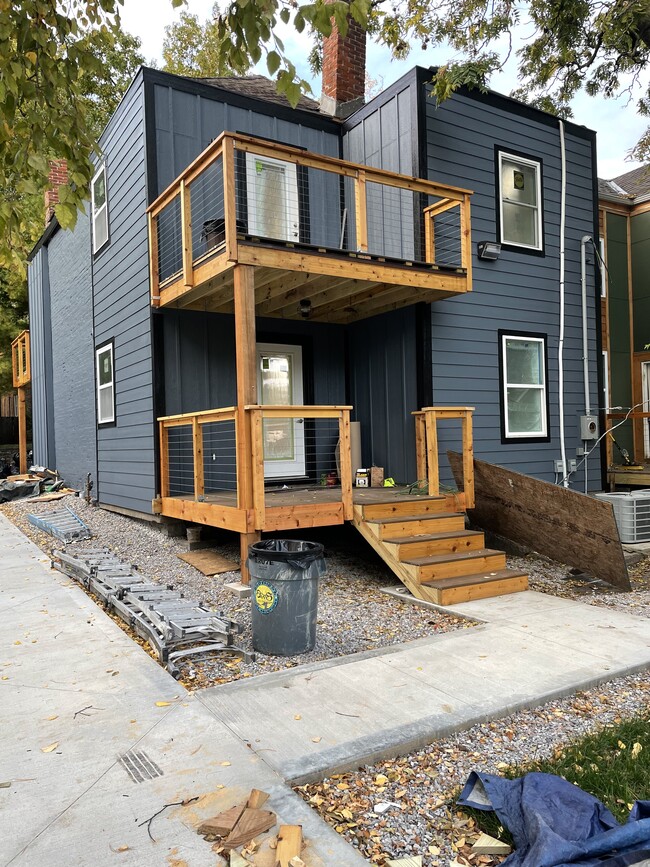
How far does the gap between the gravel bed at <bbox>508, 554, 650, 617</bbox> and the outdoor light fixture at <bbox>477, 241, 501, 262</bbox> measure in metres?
4.10

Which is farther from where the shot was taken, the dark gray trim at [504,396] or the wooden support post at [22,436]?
the wooden support post at [22,436]

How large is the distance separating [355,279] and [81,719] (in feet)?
16.4

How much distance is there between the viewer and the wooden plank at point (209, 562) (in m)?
6.58

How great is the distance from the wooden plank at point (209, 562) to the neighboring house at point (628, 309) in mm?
9028

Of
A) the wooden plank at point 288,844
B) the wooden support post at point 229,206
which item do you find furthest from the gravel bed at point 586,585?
the wooden support post at point 229,206

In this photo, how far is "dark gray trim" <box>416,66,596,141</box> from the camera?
8.63 metres

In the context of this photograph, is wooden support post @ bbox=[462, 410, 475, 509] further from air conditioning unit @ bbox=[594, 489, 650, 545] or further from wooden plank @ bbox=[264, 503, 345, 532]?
air conditioning unit @ bbox=[594, 489, 650, 545]

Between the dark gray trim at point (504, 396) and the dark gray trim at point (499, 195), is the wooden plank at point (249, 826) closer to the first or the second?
the dark gray trim at point (504, 396)

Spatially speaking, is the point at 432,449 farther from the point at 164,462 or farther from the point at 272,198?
the point at 272,198

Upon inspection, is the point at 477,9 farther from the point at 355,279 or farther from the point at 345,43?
the point at 355,279

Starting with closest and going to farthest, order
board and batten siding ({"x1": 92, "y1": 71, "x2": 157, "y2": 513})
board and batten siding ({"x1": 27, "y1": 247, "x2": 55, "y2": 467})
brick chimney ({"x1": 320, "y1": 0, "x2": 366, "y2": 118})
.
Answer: board and batten siding ({"x1": 92, "y1": 71, "x2": 157, "y2": 513}), brick chimney ({"x1": 320, "y1": 0, "x2": 366, "y2": 118}), board and batten siding ({"x1": 27, "y1": 247, "x2": 55, "y2": 467})

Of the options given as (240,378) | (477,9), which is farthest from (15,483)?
(477,9)

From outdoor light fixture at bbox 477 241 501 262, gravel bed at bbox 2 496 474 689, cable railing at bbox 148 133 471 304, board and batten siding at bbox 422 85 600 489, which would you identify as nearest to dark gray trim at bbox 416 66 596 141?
board and batten siding at bbox 422 85 600 489

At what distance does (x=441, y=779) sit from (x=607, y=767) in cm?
70
